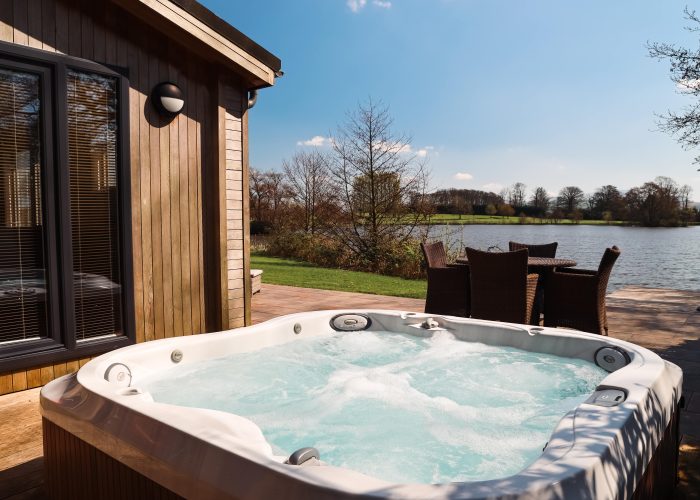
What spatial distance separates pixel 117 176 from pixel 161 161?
1.24 ft

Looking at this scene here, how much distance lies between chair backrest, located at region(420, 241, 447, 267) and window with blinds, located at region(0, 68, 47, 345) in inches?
123

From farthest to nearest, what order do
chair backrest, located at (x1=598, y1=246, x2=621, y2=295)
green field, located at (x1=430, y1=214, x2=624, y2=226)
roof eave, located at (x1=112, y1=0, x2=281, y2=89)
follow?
green field, located at (x1=430, y1=214, x2=624, y2=226)
chair backrest, located at (x1=598, y1=246, x2=621, y2=295)
roof eave, located at (x1=112, y1=0, x2=281, y2=89)

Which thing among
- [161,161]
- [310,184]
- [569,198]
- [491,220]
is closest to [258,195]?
[310,184]

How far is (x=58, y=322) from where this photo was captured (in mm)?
3264

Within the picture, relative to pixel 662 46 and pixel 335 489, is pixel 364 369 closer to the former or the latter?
pixel 335 489

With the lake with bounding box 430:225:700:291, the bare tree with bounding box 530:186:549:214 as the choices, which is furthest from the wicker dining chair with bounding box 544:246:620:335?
the bare tree with bounding box 530:186:549:214

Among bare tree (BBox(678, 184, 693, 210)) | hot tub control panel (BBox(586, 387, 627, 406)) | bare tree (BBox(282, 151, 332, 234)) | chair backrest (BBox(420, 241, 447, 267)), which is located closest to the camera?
hot tub control panel (BBox(586, 387, 627, 406))

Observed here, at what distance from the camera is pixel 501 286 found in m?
4.21

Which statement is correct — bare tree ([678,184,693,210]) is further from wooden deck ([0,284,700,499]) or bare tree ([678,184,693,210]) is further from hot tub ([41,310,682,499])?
hot tub ([41,310,682,499])

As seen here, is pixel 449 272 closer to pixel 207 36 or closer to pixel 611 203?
pixel 207 36

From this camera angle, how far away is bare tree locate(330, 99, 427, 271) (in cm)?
1111

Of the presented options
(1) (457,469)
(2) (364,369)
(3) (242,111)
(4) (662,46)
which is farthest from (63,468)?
(4) (662,46)

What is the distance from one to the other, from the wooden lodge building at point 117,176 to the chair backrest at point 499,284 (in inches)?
77.4

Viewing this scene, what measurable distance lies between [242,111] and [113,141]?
114 centimetres
